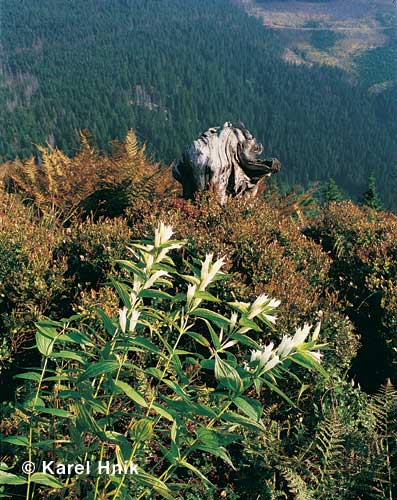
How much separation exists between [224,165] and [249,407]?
5.76 metres

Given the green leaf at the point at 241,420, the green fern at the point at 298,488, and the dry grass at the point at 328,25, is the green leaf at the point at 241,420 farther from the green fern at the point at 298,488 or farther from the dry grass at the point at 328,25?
the dry grass at the point at 328,25

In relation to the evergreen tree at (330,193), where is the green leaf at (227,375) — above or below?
above

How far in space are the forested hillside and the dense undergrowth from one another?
52.9 m

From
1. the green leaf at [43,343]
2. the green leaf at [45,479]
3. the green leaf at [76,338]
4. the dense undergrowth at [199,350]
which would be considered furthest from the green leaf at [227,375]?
the green leaf at [45,479]

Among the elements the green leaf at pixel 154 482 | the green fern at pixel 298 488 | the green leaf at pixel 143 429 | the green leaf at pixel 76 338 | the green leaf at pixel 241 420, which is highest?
the green leaf at pixel 76 338

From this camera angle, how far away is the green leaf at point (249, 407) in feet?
5.82

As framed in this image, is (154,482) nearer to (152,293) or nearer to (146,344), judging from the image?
(146,344)

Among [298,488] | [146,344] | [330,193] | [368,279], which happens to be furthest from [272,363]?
[330,193]

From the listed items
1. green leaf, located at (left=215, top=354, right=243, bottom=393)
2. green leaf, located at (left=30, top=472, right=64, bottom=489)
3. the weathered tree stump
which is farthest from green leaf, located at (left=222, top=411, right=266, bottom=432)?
the weathered tree stump

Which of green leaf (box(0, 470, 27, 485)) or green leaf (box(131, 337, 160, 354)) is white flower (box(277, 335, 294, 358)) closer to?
green leaf (box(131, 337, 160, 354))

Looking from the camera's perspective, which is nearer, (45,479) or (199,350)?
(45,479)

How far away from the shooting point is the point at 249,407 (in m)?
1.80

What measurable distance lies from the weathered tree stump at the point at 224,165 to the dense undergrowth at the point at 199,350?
61 centimetres

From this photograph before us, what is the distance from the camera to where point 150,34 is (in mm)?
113875
